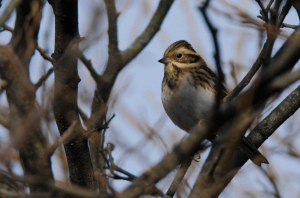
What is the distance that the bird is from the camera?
5.68 m

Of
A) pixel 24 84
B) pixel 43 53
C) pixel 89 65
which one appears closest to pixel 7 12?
pixel 24 84

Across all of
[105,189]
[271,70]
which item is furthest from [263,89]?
[105,189]

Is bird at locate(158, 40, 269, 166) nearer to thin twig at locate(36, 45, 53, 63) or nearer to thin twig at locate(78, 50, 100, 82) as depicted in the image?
thin twig at locate(78, 50, 100, 82)

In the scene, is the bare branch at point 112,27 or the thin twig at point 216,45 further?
the bare branch at point 112,27

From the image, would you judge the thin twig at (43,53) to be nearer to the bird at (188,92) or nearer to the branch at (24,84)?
the branch at (24,84)

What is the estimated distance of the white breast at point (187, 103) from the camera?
225 inches

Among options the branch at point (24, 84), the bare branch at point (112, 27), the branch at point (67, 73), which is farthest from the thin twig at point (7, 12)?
the bare branch at point (112, 27)

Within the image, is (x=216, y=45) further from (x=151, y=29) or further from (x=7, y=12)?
(x=151, y=29)

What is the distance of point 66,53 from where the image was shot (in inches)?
161

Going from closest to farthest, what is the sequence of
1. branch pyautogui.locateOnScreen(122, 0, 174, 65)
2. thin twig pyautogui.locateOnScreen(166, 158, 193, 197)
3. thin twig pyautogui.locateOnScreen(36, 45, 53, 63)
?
thin twig pyautogui.locateOnScreen(166, 158, 193, 197) < thin twig pyautogui.locateOnScreen(36, 45, 53, 63) < branch pyautogui.locateOnScreen(122, 0, 174, 65)

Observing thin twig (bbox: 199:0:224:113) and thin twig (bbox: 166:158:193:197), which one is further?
thin twig (bbox: 166:158:193:197)

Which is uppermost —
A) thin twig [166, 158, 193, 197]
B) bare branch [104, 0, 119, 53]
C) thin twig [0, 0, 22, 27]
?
thin twig [0, 0, 22, 27]

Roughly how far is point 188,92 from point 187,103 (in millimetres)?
183

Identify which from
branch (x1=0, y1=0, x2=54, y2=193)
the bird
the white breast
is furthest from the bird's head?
branch (x1=0, y1=0, x2=54, y2=193)
